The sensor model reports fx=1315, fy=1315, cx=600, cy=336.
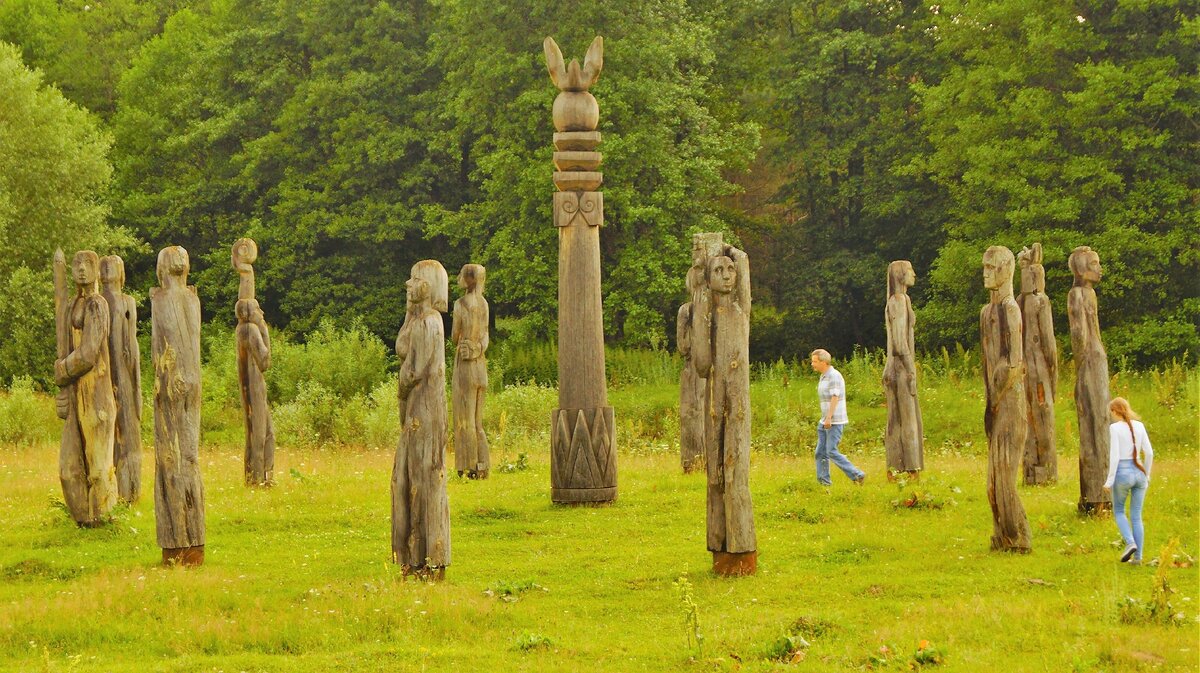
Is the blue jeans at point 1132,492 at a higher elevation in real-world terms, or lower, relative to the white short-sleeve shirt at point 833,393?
lower

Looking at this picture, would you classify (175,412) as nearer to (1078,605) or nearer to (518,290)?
(1078,605)

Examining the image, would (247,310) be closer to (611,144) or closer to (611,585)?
(611,585)

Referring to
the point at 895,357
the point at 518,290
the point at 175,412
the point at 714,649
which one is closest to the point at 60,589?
the point at 175,412

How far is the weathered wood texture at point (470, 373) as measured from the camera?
758 inches

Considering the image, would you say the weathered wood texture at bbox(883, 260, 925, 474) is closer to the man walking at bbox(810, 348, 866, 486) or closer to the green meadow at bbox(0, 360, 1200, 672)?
the green meadow at bbox(0, 360, 1200, 672)

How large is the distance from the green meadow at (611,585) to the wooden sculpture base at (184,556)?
182mm

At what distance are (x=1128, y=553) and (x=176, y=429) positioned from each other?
9.70 meters

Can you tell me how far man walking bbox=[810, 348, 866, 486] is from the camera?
1767 centimetres

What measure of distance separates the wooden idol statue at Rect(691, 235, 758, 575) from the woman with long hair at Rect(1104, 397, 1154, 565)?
3615 millimetres

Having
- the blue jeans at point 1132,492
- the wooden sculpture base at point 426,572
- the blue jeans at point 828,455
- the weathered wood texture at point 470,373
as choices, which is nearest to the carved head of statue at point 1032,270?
the blue jeans at point 828,455

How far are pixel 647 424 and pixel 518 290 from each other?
254 inches

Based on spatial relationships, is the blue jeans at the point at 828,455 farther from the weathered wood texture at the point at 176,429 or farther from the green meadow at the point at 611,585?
the weathered wood texture at the point at 176,429

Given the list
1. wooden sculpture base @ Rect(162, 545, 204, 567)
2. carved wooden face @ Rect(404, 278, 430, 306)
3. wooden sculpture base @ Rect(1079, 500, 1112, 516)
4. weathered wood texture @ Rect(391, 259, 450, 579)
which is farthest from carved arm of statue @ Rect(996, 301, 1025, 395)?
wooden sculpture base @ Rect(162, 545, 204, 567)

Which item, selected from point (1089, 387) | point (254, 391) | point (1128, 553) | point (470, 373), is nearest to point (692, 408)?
point (470, 373)
